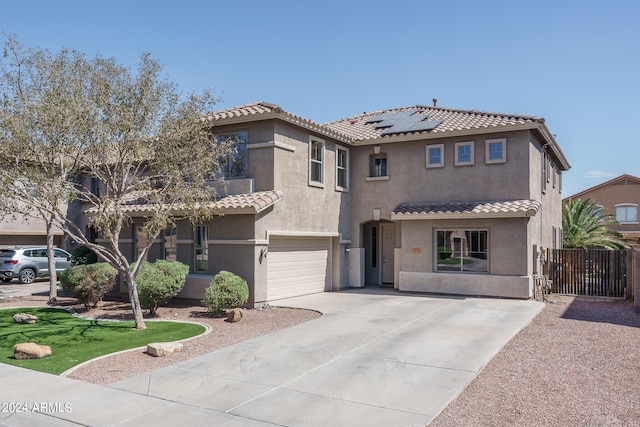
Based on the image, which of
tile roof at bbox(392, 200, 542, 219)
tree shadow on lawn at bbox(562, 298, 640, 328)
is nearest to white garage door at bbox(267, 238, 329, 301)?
tile roof at bbox(392, 200, 542, 219)

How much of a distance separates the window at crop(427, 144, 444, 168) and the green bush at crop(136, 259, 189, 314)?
9556 mm

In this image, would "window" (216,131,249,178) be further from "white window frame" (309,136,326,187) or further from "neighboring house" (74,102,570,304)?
"white window frame" (309,136,326,187)

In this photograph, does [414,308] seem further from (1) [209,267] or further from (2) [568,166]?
(2) [568,166]

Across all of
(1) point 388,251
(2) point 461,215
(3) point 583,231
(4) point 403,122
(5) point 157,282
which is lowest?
(5) point 157,282

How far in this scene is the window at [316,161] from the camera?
17312mm

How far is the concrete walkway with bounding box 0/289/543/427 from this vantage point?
6.37 metres

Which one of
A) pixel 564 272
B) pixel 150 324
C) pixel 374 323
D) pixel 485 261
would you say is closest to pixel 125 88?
pixel 150 324

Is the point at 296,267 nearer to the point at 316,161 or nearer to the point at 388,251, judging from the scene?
the point at 316,161

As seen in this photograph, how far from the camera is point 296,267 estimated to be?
1703cm

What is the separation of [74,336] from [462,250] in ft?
39.4

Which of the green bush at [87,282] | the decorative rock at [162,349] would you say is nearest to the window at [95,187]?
the green bush at [87,282]

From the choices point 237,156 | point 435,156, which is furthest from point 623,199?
point 237,156

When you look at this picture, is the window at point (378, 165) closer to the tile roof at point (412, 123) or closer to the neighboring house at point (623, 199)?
the tile roof at point (412, 123)

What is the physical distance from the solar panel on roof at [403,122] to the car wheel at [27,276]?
16.8 m
